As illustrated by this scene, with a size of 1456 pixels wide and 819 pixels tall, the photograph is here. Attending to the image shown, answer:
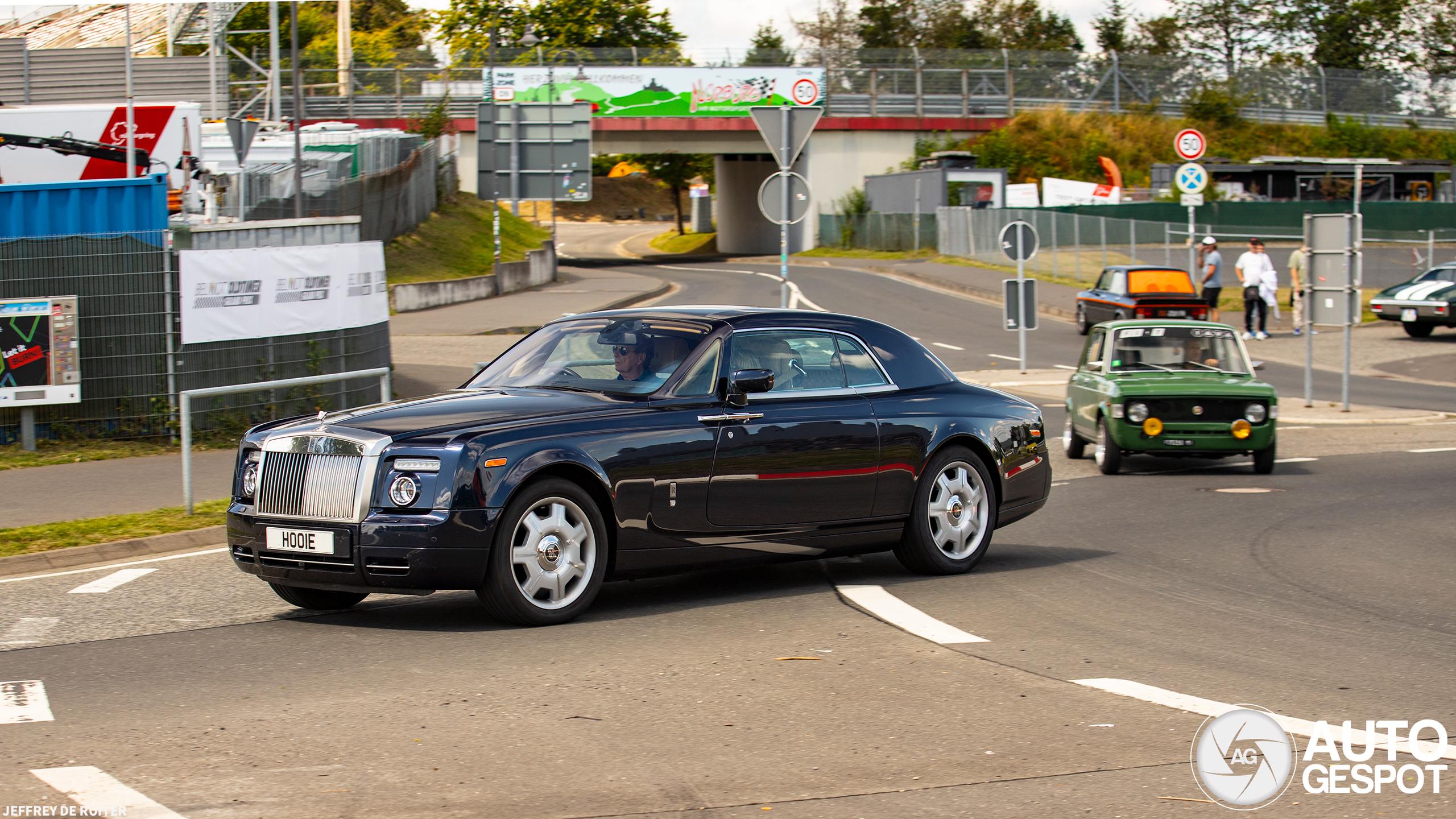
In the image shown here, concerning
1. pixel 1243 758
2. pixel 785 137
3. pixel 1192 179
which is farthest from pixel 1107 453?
pixel 1192 179

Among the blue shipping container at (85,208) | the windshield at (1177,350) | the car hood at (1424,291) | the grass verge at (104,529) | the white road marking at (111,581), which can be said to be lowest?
the white road marking at (111,581)

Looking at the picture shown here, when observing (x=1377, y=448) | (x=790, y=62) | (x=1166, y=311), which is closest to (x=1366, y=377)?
(x=1166, y=311)

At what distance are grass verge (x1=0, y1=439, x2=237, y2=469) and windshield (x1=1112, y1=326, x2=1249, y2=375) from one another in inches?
361

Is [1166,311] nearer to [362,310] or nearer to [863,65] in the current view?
[362,310]

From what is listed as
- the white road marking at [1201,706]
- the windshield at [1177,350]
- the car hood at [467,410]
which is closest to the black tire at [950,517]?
the car hood at [467,410]

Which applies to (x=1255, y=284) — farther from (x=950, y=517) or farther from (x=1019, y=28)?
(x=1019, y=28)

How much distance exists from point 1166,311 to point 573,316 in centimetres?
1891

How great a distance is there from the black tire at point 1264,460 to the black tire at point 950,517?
21.0 ft

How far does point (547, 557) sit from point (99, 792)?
2.88 meters

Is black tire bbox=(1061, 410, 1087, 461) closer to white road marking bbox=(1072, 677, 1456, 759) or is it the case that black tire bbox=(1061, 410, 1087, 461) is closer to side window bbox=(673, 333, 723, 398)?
side window bbox=(673, 333, 723, 398)

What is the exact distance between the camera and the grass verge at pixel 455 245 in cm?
4128

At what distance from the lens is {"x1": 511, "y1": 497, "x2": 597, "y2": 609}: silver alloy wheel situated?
286 inches

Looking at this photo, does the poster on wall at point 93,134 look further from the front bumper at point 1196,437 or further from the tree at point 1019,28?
the tree at point 1019,28

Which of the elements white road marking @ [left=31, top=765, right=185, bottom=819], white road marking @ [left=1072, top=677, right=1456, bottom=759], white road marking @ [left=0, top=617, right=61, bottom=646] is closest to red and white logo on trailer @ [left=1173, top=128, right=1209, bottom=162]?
white road marking @ [left=1072, top=677, right=1456, bottom=759]
